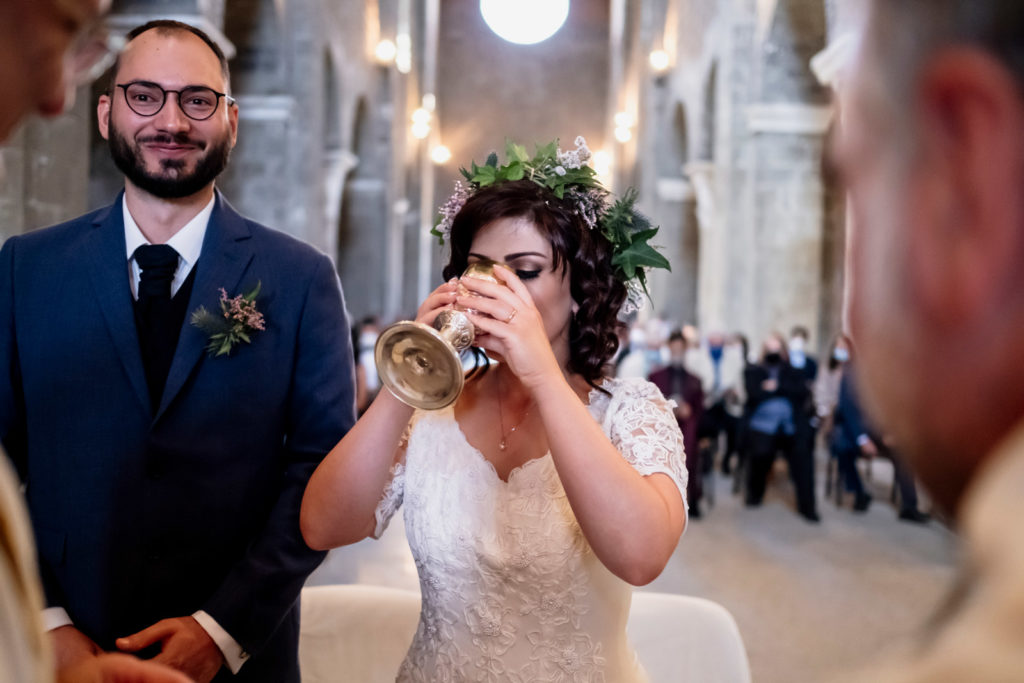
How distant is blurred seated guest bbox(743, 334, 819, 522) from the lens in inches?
328

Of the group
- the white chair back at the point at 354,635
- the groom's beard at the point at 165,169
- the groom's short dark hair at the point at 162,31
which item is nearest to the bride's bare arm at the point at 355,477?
the groom's beard at the point at 165,169

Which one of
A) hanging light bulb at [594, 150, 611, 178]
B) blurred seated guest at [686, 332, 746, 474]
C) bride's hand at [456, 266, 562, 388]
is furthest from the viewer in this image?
hanging light bulb at [594, 150, 611, 178]

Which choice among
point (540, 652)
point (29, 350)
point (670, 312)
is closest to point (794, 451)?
point (540, 652)

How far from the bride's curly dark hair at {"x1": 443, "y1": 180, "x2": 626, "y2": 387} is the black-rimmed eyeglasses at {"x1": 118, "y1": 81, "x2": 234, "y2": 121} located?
0.68m

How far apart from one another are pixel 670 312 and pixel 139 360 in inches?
638

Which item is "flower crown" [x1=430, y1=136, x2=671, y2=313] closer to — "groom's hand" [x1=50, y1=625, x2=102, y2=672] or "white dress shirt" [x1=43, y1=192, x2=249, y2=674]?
"white dress shirt" [x1=43, y1=192, x2=249, y2=674]

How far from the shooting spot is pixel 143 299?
2047 mm

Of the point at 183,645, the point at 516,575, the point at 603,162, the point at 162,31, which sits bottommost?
the point at 183,645

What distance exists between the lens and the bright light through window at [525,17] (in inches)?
818

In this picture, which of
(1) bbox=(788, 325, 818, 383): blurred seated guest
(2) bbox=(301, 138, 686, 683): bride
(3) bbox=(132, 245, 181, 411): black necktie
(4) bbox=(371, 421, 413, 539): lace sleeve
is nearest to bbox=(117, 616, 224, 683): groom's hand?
(2) bbox=(301, 138, 686, 683): bride

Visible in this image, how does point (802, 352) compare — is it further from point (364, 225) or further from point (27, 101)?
point (364, 225)

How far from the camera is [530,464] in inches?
78.9

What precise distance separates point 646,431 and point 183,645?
113 cm

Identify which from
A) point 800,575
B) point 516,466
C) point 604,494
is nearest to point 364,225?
point 800,575
